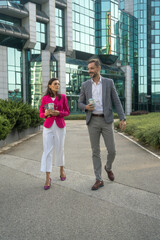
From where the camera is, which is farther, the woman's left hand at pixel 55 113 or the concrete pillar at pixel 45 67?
the concrete pillar at pixel 45 67

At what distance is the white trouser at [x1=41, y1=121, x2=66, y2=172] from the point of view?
4656 millimetres

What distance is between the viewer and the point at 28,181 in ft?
16.5

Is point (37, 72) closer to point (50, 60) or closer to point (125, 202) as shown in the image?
point (50, 60)

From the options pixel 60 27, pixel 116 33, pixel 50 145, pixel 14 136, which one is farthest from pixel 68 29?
pixel 50 145

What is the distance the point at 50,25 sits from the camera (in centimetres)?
3853

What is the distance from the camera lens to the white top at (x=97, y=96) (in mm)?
4492

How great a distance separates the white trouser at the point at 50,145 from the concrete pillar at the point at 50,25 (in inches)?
1399

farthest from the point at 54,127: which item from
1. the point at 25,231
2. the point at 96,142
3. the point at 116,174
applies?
the point at 25,231

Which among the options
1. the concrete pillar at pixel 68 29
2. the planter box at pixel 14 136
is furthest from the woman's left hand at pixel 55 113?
the concrete pillar at pixel 68 29

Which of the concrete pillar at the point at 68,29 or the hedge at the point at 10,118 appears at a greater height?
the concrete pillar at the point at 68,29

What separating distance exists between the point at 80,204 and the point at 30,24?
3574 cm

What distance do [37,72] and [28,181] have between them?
113ft

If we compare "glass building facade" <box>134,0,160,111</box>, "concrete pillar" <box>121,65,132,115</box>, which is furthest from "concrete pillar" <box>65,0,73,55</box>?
"glass building facade" <box>134,0,160,111</box>

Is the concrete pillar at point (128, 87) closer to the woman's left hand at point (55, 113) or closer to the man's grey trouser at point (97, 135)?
the man's grey trouser at point (97, 135)
